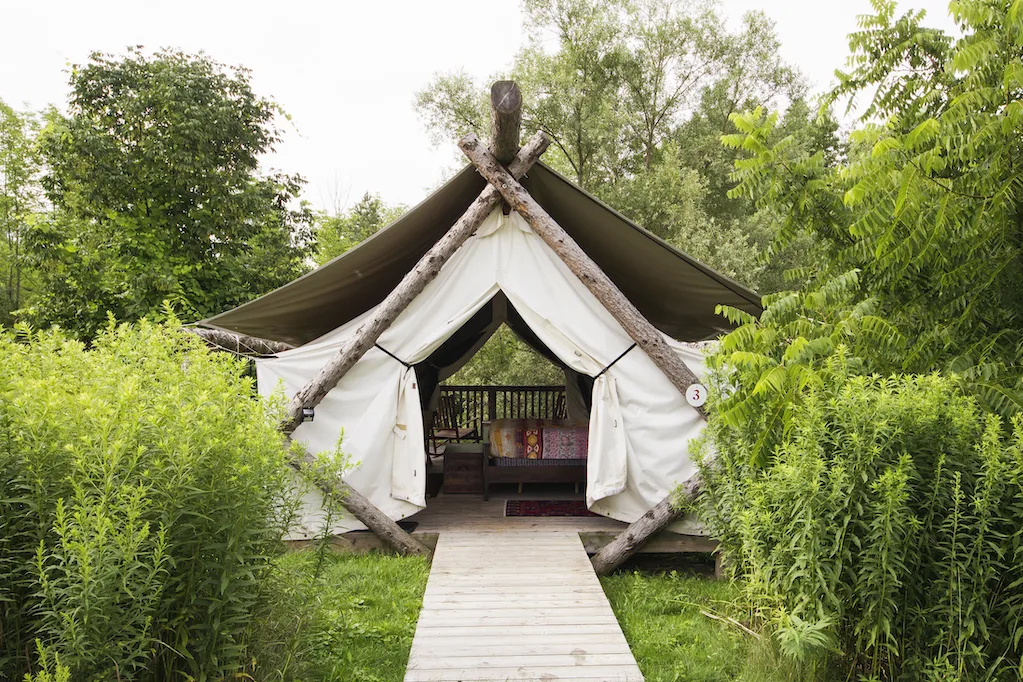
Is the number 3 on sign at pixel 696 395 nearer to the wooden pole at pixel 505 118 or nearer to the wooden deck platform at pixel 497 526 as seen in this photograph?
the wooden deck platform at pixel 497 526

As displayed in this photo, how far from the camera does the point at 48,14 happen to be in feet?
60.4

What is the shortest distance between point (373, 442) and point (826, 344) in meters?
3.11

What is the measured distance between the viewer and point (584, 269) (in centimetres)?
507

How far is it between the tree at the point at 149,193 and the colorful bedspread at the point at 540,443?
23.1ft

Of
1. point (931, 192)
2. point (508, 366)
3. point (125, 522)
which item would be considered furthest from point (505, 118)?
point (508, 366)

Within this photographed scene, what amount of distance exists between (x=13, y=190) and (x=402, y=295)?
20577 mm

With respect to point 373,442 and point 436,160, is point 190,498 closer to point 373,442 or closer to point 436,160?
point 373,442

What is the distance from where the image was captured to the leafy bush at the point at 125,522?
6.65 ft

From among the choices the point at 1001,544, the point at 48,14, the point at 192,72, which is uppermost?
the point at 48,14

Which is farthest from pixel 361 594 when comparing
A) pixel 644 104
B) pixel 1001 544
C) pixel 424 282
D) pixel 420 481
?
pixel 644 104

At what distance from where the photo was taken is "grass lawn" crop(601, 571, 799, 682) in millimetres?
3336

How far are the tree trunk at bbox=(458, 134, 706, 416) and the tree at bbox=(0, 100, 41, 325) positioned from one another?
62.7 feet

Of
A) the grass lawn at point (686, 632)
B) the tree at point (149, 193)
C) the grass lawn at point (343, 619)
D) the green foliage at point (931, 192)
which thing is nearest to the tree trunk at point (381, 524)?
the grass lawn at point (343, 619)

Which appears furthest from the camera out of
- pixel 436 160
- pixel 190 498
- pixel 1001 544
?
pixel 436 160
